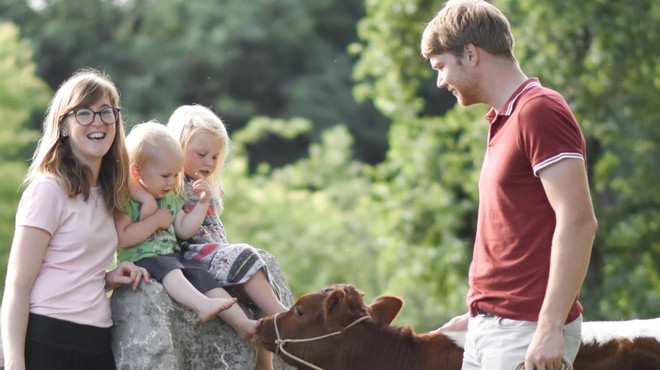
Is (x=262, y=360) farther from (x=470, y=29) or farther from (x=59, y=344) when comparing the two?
(x=470, y=29)

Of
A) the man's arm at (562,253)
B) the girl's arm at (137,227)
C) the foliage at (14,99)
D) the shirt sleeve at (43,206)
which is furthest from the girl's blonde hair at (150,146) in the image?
the foliage at (14,99)

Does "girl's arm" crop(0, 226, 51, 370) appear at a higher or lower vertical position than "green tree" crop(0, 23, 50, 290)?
higher

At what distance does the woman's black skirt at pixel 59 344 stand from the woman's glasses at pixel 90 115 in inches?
35.3

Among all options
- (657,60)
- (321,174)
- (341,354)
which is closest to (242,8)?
(321,174)

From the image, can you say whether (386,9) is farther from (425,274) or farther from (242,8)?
(242,8)

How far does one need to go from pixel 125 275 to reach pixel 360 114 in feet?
117

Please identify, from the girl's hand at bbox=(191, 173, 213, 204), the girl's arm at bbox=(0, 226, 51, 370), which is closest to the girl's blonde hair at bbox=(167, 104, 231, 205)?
the girl's hand at bbox=(191, 173, 213, 204)

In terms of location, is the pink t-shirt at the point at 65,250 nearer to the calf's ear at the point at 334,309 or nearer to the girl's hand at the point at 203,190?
the girl's hand at the point at 203,190

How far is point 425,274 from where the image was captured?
19188 millimetres

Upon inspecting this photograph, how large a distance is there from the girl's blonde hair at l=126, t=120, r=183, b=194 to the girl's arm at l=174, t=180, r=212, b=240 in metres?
0.20

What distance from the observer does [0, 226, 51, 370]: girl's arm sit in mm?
5090

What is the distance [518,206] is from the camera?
14.5 feet

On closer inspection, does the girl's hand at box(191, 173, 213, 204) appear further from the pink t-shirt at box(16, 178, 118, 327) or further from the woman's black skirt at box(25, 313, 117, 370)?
the woman's black skirt at box(25, 313, 117, 370)

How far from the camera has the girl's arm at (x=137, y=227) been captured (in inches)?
216
